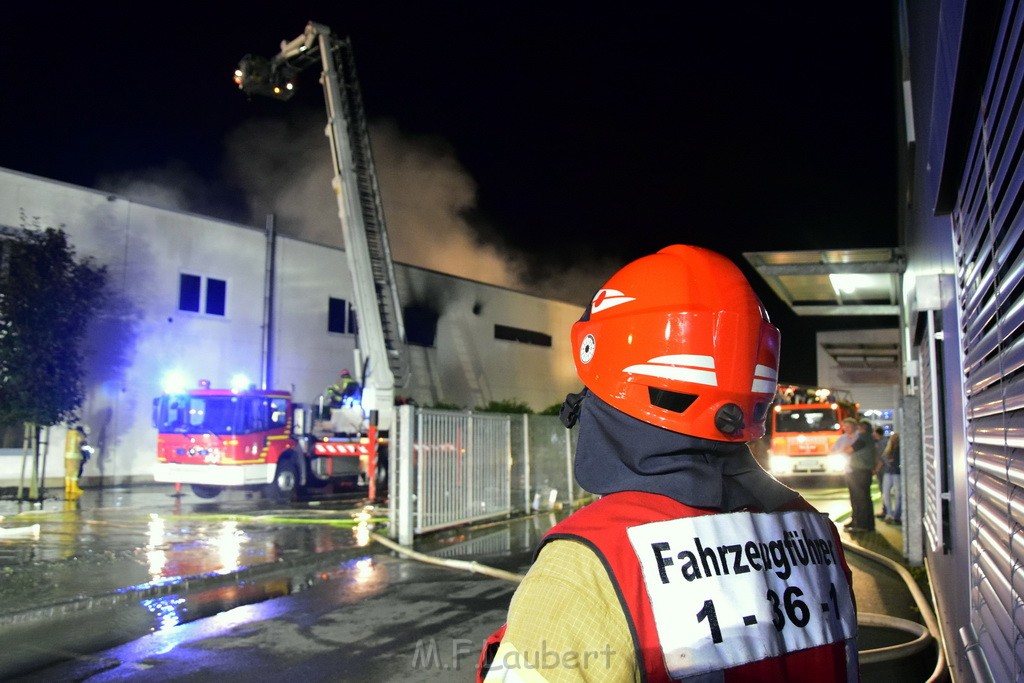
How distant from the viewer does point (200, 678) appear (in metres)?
4.96

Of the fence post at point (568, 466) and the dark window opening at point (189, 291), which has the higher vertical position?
the dark window opening at point (189, 291)

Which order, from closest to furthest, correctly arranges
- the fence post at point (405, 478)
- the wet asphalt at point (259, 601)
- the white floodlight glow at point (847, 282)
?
the wet asphalt at point (259, 601)
the fence post at point (405, 478)
the white floodlight glow at point (847, 282)

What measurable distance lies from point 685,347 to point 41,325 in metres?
19.0

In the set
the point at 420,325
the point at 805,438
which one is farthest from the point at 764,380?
the point at 420,325

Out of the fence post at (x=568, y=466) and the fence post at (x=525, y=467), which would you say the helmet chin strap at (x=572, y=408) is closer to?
the fence post at (x=525, y=467)

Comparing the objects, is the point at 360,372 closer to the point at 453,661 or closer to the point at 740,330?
the point at 453,661

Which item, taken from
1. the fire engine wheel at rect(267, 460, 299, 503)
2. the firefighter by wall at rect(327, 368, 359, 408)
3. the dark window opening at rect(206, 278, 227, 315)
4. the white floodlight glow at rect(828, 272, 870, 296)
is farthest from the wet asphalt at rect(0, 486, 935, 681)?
the dark window opening at rect(206, 278, 227, 315)

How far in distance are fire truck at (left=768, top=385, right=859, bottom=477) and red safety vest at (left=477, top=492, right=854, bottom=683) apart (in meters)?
21.4

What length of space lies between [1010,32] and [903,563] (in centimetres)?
868

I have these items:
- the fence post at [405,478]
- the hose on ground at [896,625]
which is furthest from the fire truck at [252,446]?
the hose on ground at [896,625]

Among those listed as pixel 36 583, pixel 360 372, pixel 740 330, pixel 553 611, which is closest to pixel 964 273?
pixel 740 330

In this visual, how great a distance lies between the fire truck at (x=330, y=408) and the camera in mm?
15875

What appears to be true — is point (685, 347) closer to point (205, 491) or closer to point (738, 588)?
point (738, 588)

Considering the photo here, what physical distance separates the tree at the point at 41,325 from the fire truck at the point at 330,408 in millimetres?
3020
